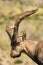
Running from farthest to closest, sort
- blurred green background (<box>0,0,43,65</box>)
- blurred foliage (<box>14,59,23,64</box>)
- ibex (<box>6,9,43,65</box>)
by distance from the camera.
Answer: blurred green background (<box>0,0,43,65</box>)
blurred foliage (<box>14,59,23,64</box>)
ibex (<box>6,9,43,65</box>)

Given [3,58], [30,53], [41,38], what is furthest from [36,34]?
[30,53]

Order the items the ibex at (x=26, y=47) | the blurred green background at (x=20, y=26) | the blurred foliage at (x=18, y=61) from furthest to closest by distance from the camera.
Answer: the blurred green background at (x=20, y=26), the blurred foliage at (x=18, y=61), the ibex at (x=26, y=47)

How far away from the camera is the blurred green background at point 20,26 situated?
60.4 feet

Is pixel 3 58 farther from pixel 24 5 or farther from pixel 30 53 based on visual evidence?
pixel 24 5

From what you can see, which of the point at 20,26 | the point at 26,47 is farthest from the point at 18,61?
the point at 26,47

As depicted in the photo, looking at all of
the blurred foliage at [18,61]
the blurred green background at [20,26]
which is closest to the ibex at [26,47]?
the blurred green background at [20,26]

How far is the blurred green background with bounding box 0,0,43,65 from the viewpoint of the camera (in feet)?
60.4

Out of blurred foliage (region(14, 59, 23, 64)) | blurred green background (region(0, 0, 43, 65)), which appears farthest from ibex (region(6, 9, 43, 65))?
blurred foliage (region(14, 59, 23, 64))

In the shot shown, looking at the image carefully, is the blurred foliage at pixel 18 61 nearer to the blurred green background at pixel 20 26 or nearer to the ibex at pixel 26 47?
the blurred green background at pixel 20 26

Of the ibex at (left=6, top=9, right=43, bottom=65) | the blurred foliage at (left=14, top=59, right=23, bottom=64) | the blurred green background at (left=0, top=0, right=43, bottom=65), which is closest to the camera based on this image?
the ibex at (left=6, top=9, right=43, bottom=65)

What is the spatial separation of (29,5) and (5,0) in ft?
6.03

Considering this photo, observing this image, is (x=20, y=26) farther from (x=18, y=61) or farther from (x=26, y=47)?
(x=26, y=47)

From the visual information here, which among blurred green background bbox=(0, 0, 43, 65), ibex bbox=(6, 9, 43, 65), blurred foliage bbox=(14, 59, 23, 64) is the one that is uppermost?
ibex bbox=(6, 9, 43, 65)

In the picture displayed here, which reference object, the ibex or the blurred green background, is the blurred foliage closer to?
the blurred green background
